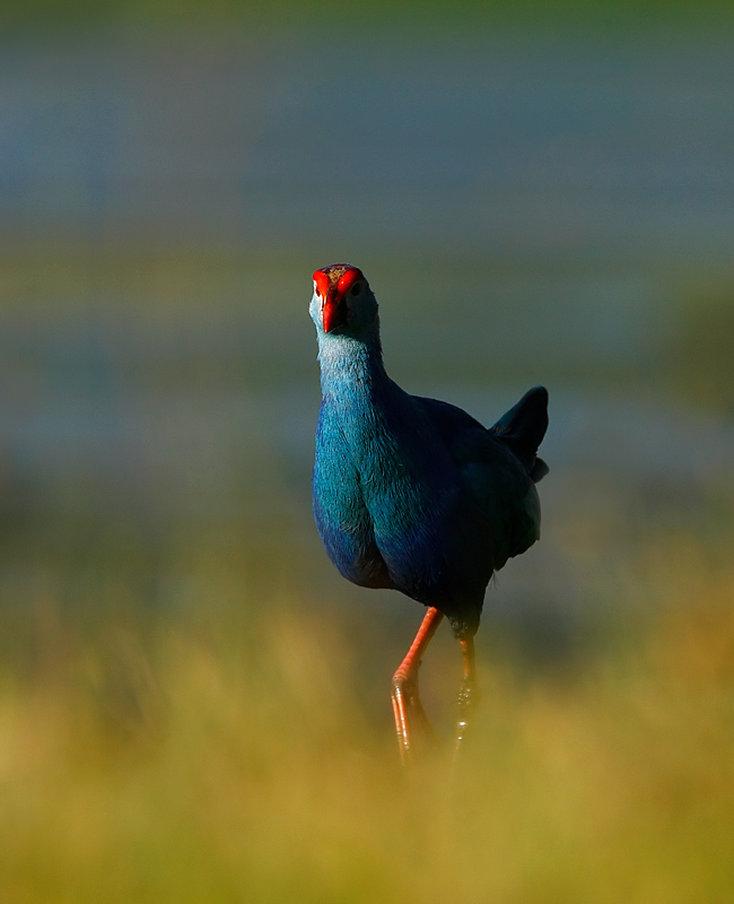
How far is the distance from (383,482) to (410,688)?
516mm

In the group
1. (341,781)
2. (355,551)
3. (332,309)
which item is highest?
(332,309)

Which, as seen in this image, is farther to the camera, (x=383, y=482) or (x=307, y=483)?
(x=307, y=483)

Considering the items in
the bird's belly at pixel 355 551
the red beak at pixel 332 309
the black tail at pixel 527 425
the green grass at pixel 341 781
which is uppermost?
the red beak at pixel 332 309

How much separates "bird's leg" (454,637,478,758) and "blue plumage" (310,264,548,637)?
3 cm

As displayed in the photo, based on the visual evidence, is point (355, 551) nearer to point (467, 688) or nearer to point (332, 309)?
point (467, 688)

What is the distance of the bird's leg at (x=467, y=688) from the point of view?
3.59 metres

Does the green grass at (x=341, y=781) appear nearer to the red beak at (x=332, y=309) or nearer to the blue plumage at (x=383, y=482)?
the blue plumage at (x=383, y=482)

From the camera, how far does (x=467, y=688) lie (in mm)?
3727

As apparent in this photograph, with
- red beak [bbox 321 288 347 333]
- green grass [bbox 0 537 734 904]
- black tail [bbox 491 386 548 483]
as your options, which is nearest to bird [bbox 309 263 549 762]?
red beak [bbox 321 288 347 333]

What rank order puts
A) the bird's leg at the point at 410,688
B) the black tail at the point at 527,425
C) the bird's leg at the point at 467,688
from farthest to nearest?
the black tail at the point at 527,425 < the bird's leg at the point at 410,688 < the bird's leg at the point at 467,688

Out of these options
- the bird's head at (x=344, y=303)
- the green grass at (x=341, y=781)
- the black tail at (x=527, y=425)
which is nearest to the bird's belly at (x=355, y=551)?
the green grass at (x=341, y=781)

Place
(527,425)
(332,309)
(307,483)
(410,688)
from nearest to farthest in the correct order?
(332,309) < (410,688) < (527,425) < (307,483)

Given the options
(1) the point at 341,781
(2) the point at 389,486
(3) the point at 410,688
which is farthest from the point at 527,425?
(1) the point at 341,781

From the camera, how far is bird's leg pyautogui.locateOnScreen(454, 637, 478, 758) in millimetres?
3586
